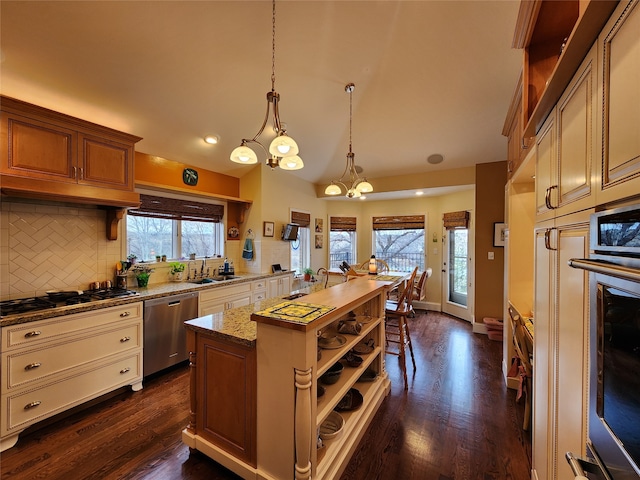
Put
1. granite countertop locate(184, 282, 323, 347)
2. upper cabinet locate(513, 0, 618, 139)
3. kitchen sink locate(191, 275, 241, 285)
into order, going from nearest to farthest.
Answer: upper cabinet locate(513, 0, 618, 139) → granite countertop locate(184, 282, 323, 347) → kitchen sink locate(191, 275, 241, 285)

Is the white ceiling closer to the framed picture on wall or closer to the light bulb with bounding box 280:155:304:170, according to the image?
the light bulb with bounding box 280:155:304:170

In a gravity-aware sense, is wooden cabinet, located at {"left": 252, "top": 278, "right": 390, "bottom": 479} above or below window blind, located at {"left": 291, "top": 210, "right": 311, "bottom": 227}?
below

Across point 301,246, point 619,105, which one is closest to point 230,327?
point 619,105

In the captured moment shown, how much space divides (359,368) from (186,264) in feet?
9.33

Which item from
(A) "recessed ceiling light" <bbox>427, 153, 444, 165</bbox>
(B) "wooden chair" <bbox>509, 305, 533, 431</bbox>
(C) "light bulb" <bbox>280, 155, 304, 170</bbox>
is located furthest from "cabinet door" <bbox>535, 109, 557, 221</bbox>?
(A) "recessed ceiling light" <bbox>427, 153, 444, 165</bbox>

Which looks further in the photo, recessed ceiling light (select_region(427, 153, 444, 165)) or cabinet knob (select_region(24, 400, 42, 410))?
recessed ceiling light (select_region(427, 153, 444, 165))

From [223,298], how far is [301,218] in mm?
2314

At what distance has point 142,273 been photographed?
121 inches

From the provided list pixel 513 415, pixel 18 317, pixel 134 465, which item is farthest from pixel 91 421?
pixel 513 415

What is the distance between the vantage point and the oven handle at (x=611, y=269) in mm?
522

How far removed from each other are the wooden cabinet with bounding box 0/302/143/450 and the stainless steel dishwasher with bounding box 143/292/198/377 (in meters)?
0.08

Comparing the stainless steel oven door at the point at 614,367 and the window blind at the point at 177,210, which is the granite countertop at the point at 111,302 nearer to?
the window blind at the point at 177,210

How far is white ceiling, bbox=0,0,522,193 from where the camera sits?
1963mm

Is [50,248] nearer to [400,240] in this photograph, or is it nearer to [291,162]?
[291,162]
